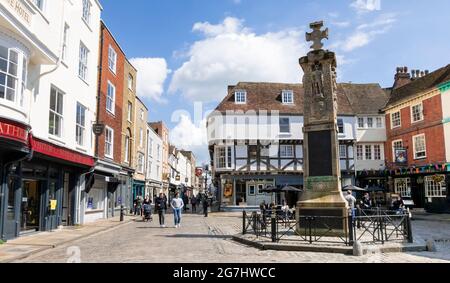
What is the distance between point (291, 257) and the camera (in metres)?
10.2

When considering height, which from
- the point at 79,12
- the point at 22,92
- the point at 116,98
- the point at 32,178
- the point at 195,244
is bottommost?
the point at 195,244

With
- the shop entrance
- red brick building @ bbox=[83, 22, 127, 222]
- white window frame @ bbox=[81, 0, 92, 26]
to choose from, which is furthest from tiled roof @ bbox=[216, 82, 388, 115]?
the shop entrance

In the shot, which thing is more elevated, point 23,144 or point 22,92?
point 22,92

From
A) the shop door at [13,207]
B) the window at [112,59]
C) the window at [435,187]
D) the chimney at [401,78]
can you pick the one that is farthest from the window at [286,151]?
the shop door at [13,207]

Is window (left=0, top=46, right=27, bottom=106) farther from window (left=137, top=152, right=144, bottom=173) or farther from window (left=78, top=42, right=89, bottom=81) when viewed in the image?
window (left=137, top=152, right=144, bottom=173)

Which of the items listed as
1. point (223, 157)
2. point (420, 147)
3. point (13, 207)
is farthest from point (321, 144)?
point (223, 157)

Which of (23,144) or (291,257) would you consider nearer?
(291,257)

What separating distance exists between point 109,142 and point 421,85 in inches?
1032

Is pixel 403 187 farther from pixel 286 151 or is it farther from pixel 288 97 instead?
pixel 288 97

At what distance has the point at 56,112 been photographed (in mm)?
16453

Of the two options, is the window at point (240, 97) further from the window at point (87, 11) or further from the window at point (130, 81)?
the window at point (87, 11)
